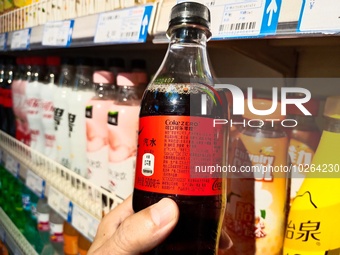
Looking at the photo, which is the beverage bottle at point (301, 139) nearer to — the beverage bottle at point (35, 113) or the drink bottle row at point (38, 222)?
the drink bottle row at point (38, 222)

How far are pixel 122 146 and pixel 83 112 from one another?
29 cm

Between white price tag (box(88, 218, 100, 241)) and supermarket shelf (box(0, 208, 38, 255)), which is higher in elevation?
white price tag (box(88, 218, 100, 241))

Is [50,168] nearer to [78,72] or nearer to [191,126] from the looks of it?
[78,72]

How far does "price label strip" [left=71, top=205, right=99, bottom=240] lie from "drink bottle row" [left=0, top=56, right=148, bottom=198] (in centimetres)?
9

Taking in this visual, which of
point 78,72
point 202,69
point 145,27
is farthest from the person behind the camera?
point 78,72

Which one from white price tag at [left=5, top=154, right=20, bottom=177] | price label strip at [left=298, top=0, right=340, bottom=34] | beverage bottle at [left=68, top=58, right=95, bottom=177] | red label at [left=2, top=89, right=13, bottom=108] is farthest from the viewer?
red label at [left=2, top=89, right=13, bottom=108]

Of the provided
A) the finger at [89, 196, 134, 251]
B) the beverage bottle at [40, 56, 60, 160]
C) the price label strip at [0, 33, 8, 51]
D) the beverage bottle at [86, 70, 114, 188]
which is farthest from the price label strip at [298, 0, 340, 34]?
the price label strip at [0, 33, 8, 51]

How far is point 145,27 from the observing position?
2.45ft

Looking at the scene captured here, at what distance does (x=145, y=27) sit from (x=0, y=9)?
146 centimetres

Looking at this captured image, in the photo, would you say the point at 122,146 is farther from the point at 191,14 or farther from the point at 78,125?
the point at 191,14

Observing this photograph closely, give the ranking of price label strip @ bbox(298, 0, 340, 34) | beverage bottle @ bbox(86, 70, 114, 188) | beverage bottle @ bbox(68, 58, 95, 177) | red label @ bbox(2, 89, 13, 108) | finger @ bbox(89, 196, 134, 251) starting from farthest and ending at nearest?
1. red label @ bbox(2, 89, 13, 108)
2. beverage bottle @ bbox(68, 58, 95, 177)
3. beverage bottle @ bbox(86, 70, 114, 188)
4. finger @ bbox(89, 196, 134, 251)
5. price label strip @ bbox(298, 0, 340, 34)

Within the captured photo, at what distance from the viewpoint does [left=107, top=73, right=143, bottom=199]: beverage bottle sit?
0.88 metres

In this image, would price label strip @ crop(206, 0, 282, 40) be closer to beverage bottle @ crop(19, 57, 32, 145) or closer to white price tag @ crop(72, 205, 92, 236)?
white price tag @ crop(72, 205, 92, 236)

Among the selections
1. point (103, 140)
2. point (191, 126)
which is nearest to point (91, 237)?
point (103, 140)
